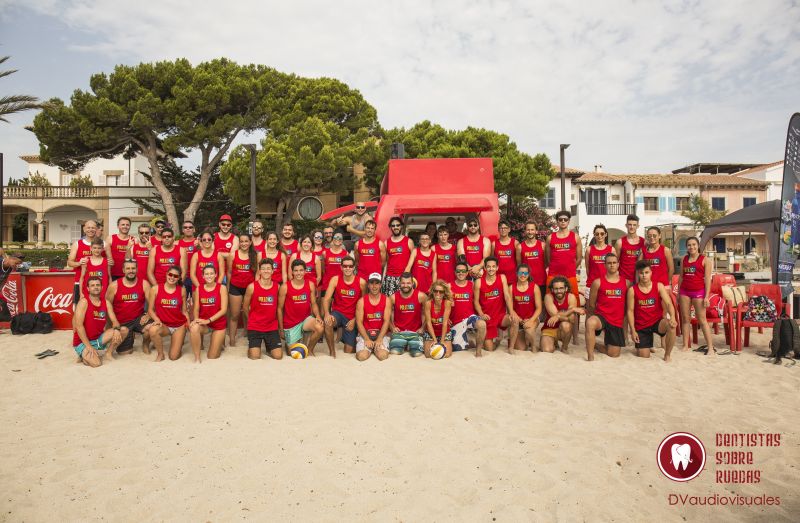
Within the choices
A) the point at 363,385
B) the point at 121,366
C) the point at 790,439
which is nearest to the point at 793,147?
the point at 790,439

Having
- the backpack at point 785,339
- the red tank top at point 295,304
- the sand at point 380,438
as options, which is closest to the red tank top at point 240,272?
the red tank top at point 295,304

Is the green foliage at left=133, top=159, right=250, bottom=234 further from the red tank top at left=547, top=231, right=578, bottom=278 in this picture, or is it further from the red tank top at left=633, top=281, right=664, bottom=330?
the red tank top at left=633, top=281, right=664, bottom=330

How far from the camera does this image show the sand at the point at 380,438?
2732 millimetres

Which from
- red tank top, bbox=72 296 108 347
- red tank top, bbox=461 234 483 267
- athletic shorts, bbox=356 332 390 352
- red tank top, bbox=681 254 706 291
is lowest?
athletic shorts, bbox=356 332 390 352

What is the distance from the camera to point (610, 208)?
30.6 meters

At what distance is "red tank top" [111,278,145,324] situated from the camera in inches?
246

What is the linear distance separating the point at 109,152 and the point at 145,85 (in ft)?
13.1

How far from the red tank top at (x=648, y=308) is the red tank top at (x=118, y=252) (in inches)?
278

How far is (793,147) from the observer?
24.0 feet

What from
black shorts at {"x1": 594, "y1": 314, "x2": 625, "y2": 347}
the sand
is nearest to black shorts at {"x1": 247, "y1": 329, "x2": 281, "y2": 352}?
the sand

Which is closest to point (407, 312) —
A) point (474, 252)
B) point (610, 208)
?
point (474, 252)

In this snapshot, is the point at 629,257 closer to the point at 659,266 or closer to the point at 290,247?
the point at 659,266

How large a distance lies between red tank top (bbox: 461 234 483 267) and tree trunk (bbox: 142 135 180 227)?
18992 mm

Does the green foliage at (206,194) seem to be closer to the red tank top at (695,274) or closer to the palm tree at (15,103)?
the palm tree at (15,103)
